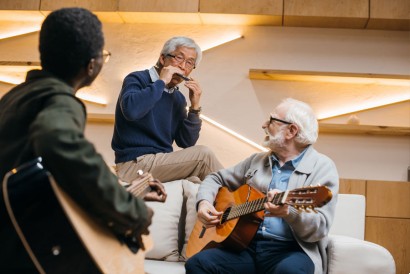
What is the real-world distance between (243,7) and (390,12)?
117cm

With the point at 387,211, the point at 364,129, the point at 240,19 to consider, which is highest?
the point at 240,19

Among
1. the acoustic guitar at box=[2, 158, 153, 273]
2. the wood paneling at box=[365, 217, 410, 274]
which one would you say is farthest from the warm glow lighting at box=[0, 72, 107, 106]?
the acoustic guitar at box=[2, 158, 153, 273]

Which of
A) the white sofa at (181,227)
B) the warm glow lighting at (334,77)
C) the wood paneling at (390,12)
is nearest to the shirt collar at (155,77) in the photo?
the white sofa at (181,227)

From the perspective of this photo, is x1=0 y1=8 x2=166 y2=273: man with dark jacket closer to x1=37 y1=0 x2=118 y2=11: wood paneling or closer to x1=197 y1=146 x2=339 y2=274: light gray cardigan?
x1=197 y1=146 x2=339 y2=274: light gray cardigan

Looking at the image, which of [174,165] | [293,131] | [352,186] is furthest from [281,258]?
[352,186]

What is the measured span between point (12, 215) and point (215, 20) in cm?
387

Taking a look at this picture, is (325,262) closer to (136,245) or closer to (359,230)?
(359,230)

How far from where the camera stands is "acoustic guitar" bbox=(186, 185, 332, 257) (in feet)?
6.86

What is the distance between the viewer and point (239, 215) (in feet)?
7.93

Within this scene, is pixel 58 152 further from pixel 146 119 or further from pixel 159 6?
pixel 159 6

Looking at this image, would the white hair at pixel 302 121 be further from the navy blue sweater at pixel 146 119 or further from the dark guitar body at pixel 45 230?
the dark guitar body at pixel 45 230

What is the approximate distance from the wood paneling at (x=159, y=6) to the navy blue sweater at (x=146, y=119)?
66.8 inches

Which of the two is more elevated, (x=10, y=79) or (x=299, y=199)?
(x=10, y=79)

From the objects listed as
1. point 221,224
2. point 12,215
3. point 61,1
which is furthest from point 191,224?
point 61,1
